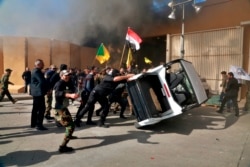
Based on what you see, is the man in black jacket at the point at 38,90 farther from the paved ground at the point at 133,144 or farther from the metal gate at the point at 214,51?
the metal gate at the point at 214,51

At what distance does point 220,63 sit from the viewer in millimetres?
11609

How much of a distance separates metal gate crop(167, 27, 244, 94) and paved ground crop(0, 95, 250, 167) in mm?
5222

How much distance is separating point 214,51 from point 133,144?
27.7ft

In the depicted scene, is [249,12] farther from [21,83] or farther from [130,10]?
[21,83]

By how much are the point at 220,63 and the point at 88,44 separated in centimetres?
1014

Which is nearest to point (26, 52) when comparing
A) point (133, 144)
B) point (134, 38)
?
point (134, 38)

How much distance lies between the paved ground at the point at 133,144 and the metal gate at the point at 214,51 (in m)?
5.22

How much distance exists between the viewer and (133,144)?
4613 mm

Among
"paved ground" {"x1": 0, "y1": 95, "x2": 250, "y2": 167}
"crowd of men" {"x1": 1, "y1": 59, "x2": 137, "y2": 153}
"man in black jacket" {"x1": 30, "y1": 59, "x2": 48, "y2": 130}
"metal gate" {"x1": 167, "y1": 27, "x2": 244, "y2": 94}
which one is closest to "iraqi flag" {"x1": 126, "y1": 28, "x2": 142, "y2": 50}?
A: "metal gate" {"x1": 167, "y1": 27, "x2": 244, "y2": 94}

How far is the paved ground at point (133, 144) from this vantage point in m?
3.80

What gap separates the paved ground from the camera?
3805 millimetres

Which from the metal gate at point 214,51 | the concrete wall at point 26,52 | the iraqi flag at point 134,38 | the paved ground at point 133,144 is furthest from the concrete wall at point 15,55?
the paved ground at point 133,144

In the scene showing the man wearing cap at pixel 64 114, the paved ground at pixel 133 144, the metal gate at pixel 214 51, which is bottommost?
the paved ground at pixel 133 144

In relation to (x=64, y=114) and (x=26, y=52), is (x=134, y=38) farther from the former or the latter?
(x=26, y=52)
